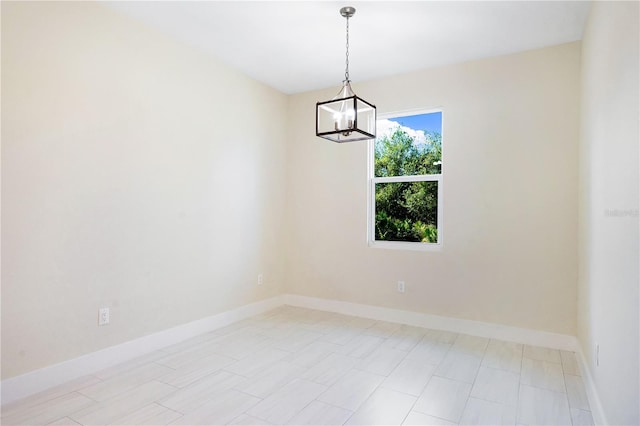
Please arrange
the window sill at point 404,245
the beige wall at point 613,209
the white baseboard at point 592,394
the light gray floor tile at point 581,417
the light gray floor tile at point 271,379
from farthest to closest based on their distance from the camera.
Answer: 1. the window sill at point 404,245
2. the light gray floor tile at point 271,379
3. the light gray floor tile at point 581,417
4. the white baseboard at point 592,394
5. the beige wall at point 613,209

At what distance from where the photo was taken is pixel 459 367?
284 cm

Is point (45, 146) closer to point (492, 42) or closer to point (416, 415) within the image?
point (416, 415)

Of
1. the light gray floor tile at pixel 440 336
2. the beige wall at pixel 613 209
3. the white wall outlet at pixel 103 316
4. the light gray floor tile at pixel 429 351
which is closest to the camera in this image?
the beige wall at pixel 613 209

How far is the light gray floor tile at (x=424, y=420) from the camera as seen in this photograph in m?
2.06

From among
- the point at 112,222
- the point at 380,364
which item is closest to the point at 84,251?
the point at 112,222

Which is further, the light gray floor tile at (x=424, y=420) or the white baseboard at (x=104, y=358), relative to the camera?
the white baseboard at (x=104, y=358)

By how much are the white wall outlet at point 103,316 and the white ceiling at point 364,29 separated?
231cm

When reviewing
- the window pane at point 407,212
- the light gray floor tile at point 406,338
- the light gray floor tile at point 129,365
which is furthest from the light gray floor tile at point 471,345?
the light gray floor tile at point 129,365

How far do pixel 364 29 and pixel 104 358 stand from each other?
10.9 feet

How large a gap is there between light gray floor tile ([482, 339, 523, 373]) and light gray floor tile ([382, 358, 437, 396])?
0.51 m

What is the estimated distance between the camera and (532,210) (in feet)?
11.2

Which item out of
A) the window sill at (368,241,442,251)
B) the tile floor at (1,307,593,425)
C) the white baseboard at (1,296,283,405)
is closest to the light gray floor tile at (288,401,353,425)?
the tile floor at (1,307,593,425)

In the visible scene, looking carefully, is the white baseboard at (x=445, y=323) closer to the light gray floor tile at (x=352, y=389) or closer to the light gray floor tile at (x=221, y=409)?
the light gray floor tile at (x=352, y=389)

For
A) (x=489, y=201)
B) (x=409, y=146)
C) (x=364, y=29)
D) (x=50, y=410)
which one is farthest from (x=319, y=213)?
(x=50, y=410)
